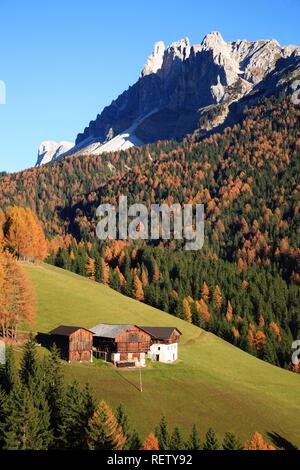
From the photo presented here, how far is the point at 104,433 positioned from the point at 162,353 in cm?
4384

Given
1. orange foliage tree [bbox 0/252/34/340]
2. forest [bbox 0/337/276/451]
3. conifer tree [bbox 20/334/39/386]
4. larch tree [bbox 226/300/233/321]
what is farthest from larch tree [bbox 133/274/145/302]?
forest [bbox 0/337/276/451]

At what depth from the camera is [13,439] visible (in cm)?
5562

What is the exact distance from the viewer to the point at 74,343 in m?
90.2

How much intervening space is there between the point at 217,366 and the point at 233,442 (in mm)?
45825

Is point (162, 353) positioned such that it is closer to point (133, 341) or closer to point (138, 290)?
point (133, 341)

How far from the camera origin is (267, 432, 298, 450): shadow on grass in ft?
234

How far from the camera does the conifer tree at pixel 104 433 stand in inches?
2167

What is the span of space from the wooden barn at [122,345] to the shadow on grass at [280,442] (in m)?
25.8

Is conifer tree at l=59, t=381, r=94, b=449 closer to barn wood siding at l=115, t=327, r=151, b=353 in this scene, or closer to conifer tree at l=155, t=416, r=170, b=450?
conifer tree at l=155, t=416, r=170, b=450

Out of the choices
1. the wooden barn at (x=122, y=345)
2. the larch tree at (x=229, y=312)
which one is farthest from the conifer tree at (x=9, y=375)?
the larch tree at (x=229, y=312)

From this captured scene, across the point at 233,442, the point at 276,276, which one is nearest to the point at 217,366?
the point at 233,442

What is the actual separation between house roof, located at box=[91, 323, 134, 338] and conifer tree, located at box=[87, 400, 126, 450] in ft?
121

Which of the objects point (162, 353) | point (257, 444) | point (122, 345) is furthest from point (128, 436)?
point (162, 353)
